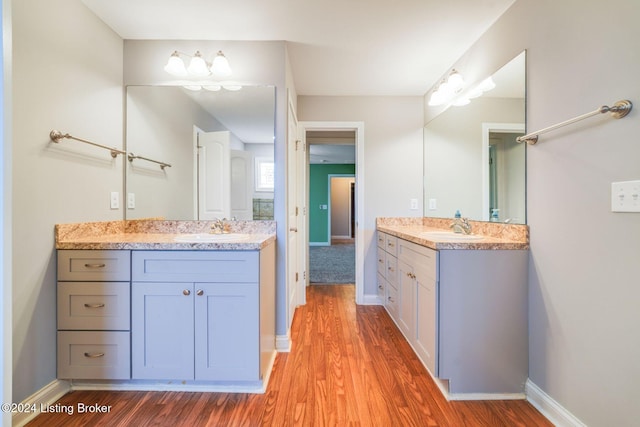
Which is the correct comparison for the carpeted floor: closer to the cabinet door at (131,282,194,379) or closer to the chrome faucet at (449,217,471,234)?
the chrome faucet at (449,217,471,234)

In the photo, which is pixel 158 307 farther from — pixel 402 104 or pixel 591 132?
pixel 402 104

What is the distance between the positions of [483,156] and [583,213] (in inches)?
35.1

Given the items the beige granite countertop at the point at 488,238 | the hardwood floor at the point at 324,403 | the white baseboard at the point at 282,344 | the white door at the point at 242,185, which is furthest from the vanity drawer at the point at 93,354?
the beige granite countertop at the point at 488,238

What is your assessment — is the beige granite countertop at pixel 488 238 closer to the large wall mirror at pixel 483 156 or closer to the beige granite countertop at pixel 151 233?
the large wall mirror at pixel 483 156

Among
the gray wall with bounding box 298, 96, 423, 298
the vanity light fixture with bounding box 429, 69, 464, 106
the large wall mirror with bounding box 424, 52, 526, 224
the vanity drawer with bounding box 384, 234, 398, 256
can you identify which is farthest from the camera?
the gray wall with bounding box 298, 96, 423, 298

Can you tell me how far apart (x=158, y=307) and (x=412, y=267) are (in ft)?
5.13

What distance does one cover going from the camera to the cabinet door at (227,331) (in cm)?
149

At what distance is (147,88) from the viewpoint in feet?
6.55

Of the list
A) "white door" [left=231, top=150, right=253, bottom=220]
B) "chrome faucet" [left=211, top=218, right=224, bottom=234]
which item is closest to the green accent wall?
"white door" [left=231, top=150, right=253, bottom=220]

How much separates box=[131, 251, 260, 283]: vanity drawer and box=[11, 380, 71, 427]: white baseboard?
697mm

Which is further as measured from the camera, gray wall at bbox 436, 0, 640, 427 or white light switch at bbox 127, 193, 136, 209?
white light switch at bbox 127, 193, 136, 209

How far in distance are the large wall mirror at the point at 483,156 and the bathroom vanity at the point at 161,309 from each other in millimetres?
1592

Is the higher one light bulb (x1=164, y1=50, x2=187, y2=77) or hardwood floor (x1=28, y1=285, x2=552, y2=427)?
light bulb (x1=164, y1=50, x2=187, y2=77)

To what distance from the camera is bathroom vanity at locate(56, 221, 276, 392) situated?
1.49 m
